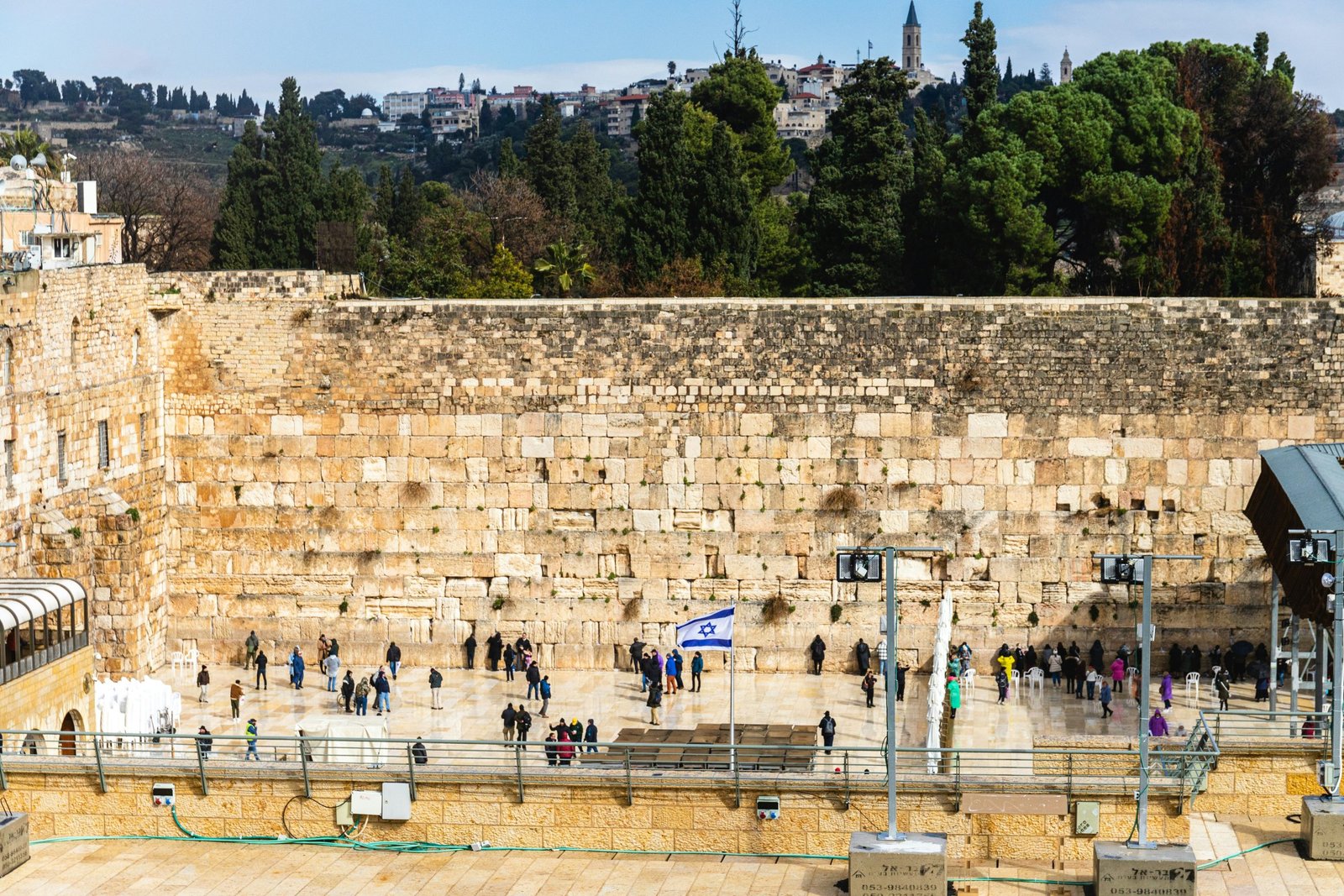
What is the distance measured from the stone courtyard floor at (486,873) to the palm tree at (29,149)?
36.0 m

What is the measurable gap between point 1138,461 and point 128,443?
16.7 metres

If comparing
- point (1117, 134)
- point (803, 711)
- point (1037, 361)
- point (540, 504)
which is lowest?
point (803, 711)

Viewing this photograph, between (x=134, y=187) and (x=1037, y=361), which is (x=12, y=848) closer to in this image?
(x=1037, y=361)

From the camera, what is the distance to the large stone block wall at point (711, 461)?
3538 cm

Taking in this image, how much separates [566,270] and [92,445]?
51.8 feet

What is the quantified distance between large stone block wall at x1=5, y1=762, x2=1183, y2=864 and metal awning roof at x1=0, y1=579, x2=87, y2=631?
18.7 ft

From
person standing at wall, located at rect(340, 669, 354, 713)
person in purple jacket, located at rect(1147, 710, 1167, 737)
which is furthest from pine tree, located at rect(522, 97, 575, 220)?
person in purple jacket, located at rect(1147, 710, 1167, 737)

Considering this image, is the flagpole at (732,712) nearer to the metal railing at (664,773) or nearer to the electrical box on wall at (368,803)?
the metal railing at (664,773)

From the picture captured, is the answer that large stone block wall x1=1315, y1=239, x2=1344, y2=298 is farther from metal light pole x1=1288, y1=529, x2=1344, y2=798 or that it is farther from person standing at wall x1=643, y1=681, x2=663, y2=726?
metal light pole x1=1288, y1=529, x2=1344, y2=798

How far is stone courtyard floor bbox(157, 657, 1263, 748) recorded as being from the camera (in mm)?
31266

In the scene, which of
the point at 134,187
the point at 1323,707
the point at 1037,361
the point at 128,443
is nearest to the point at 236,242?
the point at 134,187

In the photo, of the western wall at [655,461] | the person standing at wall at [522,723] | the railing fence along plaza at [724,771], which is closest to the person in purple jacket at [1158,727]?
the railing fence along plaza at [724,771]

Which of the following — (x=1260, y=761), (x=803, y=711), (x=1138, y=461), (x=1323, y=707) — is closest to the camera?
(x=1260, y=761)

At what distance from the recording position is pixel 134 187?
266ft
